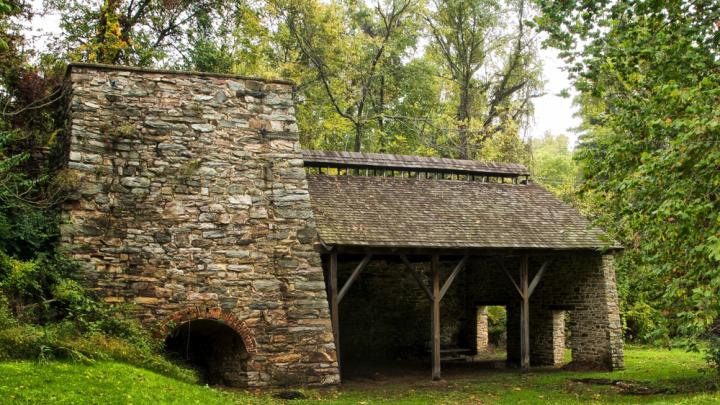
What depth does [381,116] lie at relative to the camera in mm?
24172

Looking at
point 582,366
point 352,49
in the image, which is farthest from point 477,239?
point 352,49

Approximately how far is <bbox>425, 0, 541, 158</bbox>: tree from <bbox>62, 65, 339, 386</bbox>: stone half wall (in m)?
15.5

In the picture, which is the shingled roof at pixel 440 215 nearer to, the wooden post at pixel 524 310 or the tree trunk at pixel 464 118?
the wooden post at pixel 524 310

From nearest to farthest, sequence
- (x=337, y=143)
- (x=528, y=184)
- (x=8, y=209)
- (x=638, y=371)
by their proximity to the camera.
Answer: (x=8, y=209), (x=638, y=371), (x=528, y=184), (x=337, y=143)

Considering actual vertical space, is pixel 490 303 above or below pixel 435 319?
above

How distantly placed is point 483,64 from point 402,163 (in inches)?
564

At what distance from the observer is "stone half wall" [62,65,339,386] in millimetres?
11180

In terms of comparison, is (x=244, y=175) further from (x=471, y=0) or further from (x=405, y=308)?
(x=471, y=0)

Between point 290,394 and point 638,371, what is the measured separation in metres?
7.98


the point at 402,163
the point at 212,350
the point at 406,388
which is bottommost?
the point at 406,388

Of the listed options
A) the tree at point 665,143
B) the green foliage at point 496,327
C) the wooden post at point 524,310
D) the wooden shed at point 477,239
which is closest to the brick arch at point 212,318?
the wooden shed at point 477,239

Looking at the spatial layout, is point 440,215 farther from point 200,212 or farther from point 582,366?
point 200,212

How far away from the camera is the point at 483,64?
2891cm

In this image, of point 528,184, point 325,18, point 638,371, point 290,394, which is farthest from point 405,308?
point 325,18
